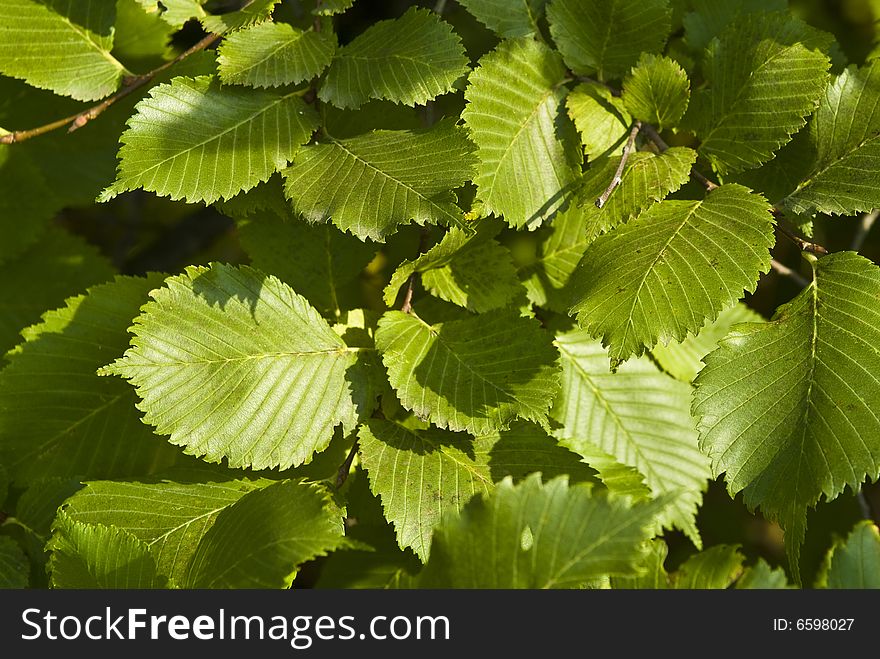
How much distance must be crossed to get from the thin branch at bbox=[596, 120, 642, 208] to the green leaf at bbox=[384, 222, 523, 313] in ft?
0.69

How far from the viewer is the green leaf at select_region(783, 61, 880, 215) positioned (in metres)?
1.29

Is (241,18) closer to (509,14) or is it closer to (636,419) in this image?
(509,14)

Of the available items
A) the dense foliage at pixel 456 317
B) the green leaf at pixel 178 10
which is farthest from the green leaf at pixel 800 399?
the green leaf at pixel 178 10

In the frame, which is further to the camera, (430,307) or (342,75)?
(430,307)

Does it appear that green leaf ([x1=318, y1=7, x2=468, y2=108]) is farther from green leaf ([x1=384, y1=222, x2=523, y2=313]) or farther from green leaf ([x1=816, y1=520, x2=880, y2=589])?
green leaf ([x1=816, y1=520, x2=880, y2=589])

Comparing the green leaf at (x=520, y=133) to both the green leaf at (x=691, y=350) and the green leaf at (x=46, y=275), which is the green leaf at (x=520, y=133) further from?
the green leaf at (x=46, y=275)

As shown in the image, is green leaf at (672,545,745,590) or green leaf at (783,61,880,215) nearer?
green leaf at (672,545,745,590)

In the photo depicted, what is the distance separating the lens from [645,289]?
1207 mm

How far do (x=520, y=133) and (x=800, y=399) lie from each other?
59 centimetres

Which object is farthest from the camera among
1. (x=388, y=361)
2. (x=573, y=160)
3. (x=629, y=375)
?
(x=629, y=375)

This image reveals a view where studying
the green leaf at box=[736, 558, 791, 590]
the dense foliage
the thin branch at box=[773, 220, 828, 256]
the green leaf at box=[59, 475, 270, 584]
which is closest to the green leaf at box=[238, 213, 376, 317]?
the dense foliage

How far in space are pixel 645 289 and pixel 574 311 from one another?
105mm
